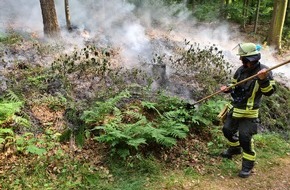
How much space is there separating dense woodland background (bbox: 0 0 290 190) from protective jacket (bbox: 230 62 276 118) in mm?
1157

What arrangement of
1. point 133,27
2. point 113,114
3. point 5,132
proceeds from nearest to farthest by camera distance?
point 5,132 < point 113,114 < point 133,27

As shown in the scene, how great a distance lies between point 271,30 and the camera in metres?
15.6

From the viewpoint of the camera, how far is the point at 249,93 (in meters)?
5.49

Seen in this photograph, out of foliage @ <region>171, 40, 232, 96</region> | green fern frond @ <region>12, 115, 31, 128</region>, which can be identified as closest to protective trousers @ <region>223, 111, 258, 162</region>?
foliage @ <region>171, 40, 232, 96</region>

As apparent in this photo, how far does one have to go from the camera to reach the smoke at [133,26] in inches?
461

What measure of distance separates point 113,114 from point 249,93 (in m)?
2.92

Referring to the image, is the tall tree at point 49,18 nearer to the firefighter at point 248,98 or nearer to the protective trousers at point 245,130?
the firefighter at point 248,98

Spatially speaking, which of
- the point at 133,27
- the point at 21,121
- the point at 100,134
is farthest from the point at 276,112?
the point at 133,27

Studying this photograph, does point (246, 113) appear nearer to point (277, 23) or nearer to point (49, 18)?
point (49, 18)

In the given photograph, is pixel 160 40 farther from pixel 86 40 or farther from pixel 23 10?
pixel 23 10

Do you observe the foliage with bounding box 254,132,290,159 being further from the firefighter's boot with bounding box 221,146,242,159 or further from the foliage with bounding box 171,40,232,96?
the foliage with bounding box 171,40,232,96

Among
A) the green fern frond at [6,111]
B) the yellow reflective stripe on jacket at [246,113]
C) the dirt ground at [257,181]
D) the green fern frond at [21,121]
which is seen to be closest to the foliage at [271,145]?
the dirt ground at [257,181]

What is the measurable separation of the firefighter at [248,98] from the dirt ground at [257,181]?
0.19 meters

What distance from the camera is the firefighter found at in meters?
5.34
